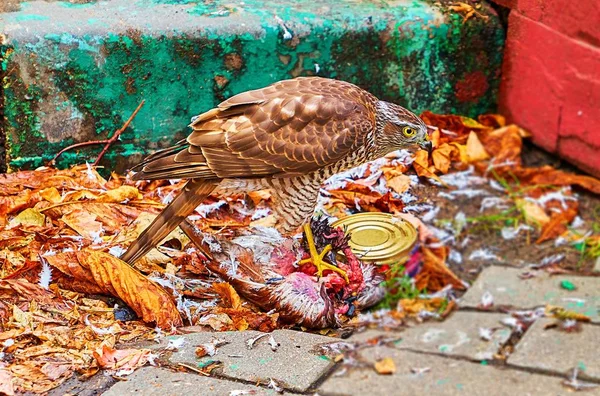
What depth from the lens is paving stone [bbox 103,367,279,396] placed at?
2575mm

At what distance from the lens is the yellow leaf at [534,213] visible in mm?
1051

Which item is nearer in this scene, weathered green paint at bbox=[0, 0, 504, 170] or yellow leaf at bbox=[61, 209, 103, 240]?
yellow leaf at bbox=[61, 209, 103, 240]

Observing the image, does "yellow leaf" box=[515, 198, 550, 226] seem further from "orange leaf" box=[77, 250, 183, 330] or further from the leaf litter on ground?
"orange leaf" box=[77, 250, 183, 330]

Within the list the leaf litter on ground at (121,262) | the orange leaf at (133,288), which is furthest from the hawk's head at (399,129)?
the orange leaf at (133,288)

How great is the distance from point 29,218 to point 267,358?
67.9 inches

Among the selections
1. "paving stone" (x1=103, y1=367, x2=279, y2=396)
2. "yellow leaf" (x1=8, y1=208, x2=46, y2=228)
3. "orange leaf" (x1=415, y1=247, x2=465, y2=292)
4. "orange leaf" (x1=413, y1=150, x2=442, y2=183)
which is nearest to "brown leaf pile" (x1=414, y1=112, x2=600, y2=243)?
"orange leaf" (x1=415, y1=247, x2=465, y2=292)

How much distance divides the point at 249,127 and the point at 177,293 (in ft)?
2.53

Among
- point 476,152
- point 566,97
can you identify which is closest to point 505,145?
point 476,152

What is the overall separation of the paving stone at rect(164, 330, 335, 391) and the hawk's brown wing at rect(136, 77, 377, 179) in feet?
2.34

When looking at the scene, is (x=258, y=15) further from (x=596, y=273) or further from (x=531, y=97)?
(x=596, y=273)

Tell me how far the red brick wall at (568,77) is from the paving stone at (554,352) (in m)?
0.25

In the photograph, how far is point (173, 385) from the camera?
263 cm

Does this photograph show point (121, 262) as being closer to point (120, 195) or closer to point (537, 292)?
point (120, 195)

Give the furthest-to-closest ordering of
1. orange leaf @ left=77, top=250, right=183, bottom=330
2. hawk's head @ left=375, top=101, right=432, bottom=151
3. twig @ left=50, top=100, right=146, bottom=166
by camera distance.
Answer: twig @ left=50, top=100, right=146, bottom=166 < hawk's head @ left=375, top=101, right=432, bottom=151 < orange leaf @ left=77, top=250, right=183, bottom=330
